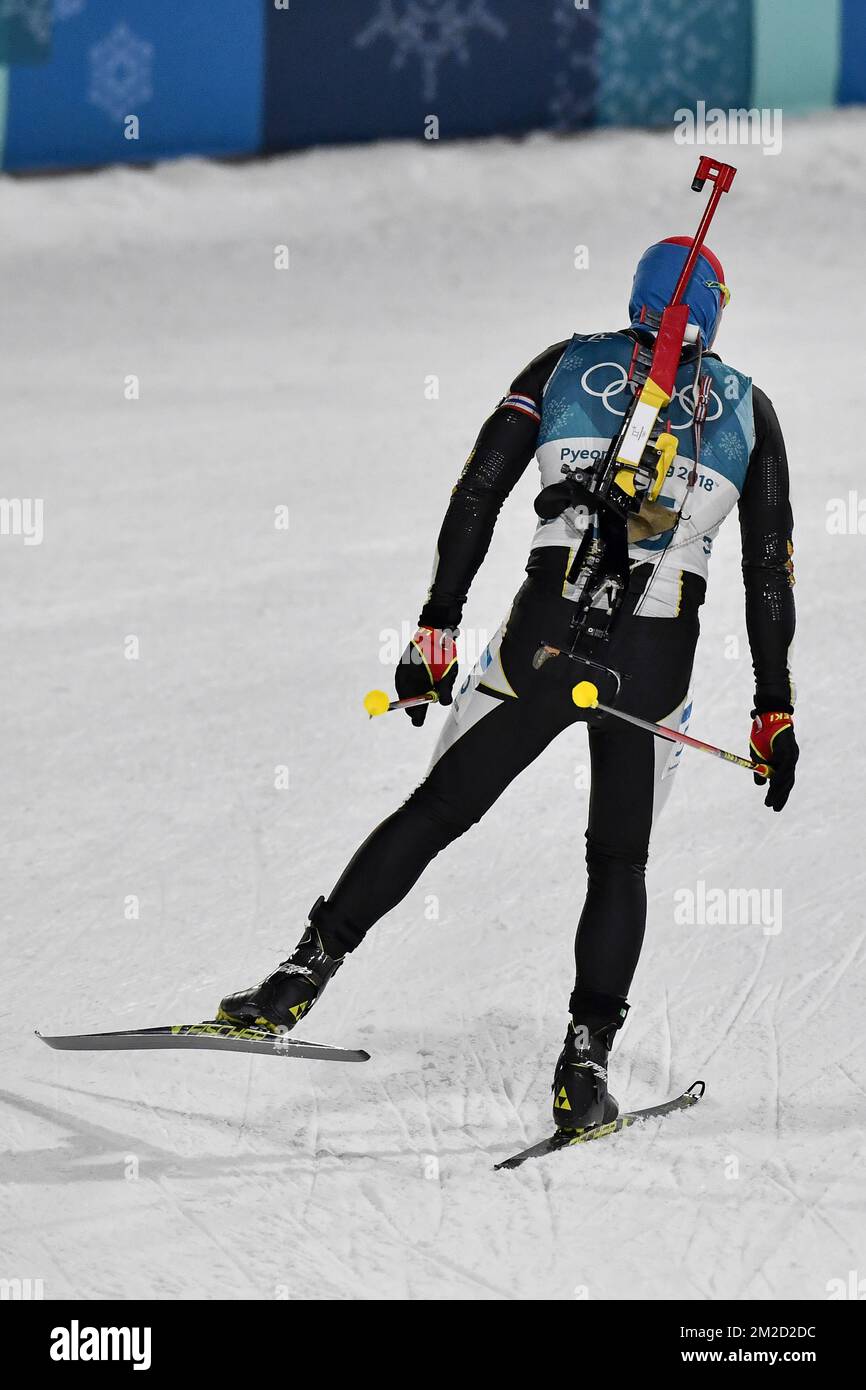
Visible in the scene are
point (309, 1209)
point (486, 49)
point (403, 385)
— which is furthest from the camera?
point (486, 49)

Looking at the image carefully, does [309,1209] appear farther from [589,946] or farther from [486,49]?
[486,49]

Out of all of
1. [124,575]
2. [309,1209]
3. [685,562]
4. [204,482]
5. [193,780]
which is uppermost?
[204,482]

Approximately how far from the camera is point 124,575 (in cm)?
631

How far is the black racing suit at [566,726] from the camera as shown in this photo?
11.5 feet

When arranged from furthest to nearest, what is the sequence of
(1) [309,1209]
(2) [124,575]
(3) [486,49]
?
1. (3) [486,49]
2. (2) [124,575]
3. (1) [309,1209]

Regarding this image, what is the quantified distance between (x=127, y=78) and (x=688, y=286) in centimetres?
742

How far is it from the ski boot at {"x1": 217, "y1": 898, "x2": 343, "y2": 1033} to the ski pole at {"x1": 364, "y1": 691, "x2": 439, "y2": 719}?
436 millimetres

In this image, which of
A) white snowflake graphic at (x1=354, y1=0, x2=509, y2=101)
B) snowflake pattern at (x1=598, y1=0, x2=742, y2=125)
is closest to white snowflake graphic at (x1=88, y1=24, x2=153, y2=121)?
white snowflake graphic at (x1=354, y1=0, x2=509, y2=101)

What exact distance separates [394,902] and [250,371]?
517 cm

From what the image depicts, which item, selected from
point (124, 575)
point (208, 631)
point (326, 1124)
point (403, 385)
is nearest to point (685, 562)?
point (326, 1124)

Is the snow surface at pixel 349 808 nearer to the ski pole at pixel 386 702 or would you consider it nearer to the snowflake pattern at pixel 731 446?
the ski pole at pixel 386 702

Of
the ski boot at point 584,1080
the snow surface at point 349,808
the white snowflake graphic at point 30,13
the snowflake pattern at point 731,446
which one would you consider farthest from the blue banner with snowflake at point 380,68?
the ski boot at point 584,1080

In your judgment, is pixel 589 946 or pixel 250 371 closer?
pixel 589 946

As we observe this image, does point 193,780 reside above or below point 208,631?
below
